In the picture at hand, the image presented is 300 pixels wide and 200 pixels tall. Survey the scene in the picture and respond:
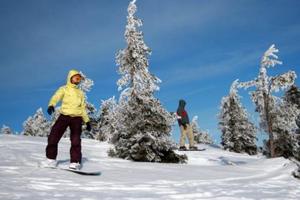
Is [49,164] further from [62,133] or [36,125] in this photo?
[36,125]

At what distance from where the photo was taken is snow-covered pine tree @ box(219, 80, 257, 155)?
41.2 meters

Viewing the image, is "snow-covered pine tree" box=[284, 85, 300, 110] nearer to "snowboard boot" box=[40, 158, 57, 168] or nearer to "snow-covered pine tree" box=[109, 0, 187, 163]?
"snow-covered pine tree" box=[109, 0, 187, 163]

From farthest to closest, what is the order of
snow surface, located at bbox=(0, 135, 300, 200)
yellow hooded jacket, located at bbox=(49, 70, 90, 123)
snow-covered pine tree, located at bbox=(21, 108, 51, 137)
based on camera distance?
1. snow-covered pine tree, located at bbox=(21, 108, 51, 137)
2. yellow hooded jacket, located at bbox=(49, 70, 90, 123)
3. snow surface, located at bbox=(0, 135, 300, 200)

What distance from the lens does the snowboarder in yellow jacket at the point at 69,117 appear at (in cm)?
956

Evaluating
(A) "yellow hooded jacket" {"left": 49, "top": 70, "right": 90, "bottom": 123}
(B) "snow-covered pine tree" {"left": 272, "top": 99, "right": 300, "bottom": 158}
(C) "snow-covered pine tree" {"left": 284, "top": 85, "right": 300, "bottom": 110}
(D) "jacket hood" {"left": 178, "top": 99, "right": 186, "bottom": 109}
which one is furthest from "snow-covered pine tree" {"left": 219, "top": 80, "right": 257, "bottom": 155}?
(A) "yellow hooded jacket" {"left": 49, "top": 70, "right": 90, "bottom": 123}

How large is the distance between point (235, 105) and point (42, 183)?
3688cm

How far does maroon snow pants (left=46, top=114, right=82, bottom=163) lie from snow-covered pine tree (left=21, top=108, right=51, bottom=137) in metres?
47.6

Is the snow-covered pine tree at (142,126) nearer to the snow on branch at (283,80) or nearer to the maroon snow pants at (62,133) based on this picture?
the maroon snow pants at (62,133)

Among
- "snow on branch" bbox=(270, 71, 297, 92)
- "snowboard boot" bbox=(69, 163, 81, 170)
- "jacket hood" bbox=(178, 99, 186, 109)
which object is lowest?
"snowboard boot" bbox=(69, 163, 81, 170)

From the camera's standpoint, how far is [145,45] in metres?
19.0

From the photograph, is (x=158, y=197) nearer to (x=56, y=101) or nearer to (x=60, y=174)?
(x=60, y=174)

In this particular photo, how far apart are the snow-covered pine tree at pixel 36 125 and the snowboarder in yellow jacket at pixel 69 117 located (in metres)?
47.6

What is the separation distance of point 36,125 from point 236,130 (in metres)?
31.7

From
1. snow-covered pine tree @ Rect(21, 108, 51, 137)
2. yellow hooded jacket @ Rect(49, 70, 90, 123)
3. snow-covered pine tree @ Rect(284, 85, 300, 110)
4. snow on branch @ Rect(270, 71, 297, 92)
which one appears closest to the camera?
yellow hooded jacket @ Rect(49, 70, 90, 123)
